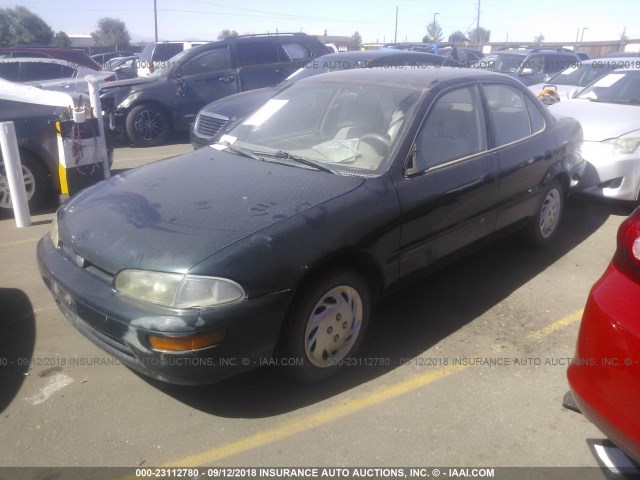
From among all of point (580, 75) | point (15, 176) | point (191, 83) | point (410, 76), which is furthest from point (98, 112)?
point (580, 75)

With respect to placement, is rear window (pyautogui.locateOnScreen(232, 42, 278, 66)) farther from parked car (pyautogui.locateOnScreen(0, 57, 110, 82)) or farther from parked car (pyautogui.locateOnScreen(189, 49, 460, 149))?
parked car (pyautogui.locateOnScreen(0, 57, 110, 82))

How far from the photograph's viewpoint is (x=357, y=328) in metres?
3.13

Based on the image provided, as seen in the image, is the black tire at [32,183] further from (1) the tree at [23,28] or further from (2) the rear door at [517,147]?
(1) the tree at [23,28]

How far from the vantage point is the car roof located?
12.3 feet

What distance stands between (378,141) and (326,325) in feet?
4.02

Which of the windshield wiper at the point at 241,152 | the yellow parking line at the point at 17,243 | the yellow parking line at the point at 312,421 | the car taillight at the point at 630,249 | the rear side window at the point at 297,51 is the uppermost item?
the rear side window at the point at 297,51

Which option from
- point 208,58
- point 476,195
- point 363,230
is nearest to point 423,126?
point 476,195

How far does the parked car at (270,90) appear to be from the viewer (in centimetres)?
716

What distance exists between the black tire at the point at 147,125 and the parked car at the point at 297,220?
20.7 feet

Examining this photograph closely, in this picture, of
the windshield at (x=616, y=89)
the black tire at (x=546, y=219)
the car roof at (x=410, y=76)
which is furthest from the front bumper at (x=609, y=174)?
the car roof at (x=410, y=76)

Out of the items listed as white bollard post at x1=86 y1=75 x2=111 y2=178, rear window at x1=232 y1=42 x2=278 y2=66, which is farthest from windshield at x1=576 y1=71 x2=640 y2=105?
white bollard post at x1=86 y1=75 x2=111 y2=178

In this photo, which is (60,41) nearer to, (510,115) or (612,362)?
(510,115)

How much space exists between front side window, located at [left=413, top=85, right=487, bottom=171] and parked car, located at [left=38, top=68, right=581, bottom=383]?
1 cm

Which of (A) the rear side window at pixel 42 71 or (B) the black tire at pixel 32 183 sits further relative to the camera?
(A) the rear side window at pixel 42 71
